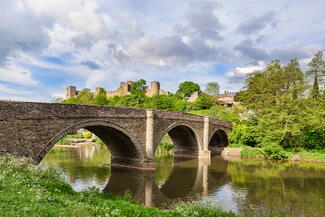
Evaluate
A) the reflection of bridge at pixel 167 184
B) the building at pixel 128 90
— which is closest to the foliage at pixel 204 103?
the building at pixel 128 90

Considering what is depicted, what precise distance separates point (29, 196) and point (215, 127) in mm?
28816

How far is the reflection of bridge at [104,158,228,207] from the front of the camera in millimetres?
13969

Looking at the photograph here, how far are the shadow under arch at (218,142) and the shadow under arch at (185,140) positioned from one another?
5008 millimetres

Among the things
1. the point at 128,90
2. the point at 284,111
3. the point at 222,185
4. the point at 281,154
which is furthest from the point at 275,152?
the point at 128,90

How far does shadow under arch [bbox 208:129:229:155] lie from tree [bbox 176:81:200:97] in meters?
33.4

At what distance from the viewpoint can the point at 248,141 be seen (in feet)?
111

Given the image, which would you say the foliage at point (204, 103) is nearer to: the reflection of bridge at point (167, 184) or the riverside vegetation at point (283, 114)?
the riverside vegetation at point (283, 114)

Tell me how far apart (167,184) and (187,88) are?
5437cm

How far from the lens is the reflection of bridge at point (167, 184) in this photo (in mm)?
13969

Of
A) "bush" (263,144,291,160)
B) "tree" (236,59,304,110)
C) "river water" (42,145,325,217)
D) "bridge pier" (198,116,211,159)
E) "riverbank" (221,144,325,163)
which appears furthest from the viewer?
"tree" (236,59,304,110)

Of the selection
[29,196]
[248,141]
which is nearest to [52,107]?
[29,196]

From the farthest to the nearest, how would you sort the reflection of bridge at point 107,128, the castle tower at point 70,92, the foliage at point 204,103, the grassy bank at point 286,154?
the castle tower at point 70,92 < the foliage at point 204,103 < the grassy bank at point 286,154 < the reflection of bridge at point 107,128

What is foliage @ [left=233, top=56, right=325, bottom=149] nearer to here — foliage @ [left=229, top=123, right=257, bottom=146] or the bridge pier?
foliage @ [left=229, top=123, right=257, bottom=146]

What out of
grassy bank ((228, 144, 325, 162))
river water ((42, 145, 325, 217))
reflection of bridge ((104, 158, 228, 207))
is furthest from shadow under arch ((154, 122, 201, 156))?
reflection of bridge ((104, 158, 228, 207))
